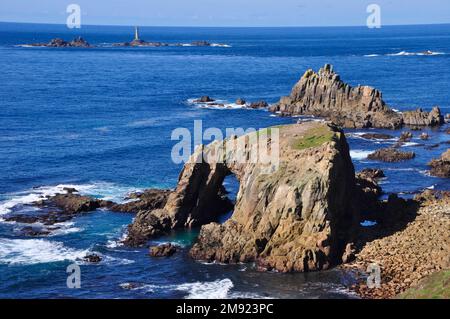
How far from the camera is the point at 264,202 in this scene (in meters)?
67.5

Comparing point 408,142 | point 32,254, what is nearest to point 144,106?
point 408,142

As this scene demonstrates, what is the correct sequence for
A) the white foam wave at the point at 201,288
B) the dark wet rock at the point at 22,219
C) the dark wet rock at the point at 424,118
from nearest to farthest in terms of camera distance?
the white foam wave at the point at 201,288
the dark wet rock at the point at 22,219
the dark wet rock at the point at 424,118

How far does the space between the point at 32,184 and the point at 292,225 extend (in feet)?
132

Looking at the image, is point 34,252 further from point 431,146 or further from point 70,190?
point 431,146

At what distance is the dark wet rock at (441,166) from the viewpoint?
9412cm

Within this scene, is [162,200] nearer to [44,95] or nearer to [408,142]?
[408,142]

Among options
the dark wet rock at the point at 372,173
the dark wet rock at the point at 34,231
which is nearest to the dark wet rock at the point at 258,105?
the dark wet rock at the point at 372,173

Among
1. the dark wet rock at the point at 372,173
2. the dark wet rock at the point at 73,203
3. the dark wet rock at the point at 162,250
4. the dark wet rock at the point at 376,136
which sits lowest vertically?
the dark wet rock at the point at 162,250

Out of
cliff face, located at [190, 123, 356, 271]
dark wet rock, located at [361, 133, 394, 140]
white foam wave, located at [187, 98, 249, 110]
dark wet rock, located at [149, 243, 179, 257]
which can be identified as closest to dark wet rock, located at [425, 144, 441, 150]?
dark wet rock, located at [361, 133, 394, 140]

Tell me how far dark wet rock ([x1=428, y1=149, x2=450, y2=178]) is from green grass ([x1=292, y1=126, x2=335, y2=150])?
89.5 ft

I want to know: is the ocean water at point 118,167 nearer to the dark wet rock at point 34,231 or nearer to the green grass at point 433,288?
the dark wet rock at point 34,231

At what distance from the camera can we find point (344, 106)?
143 metres

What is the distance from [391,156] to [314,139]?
121 ft

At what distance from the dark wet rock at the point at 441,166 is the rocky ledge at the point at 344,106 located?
29423 mm
